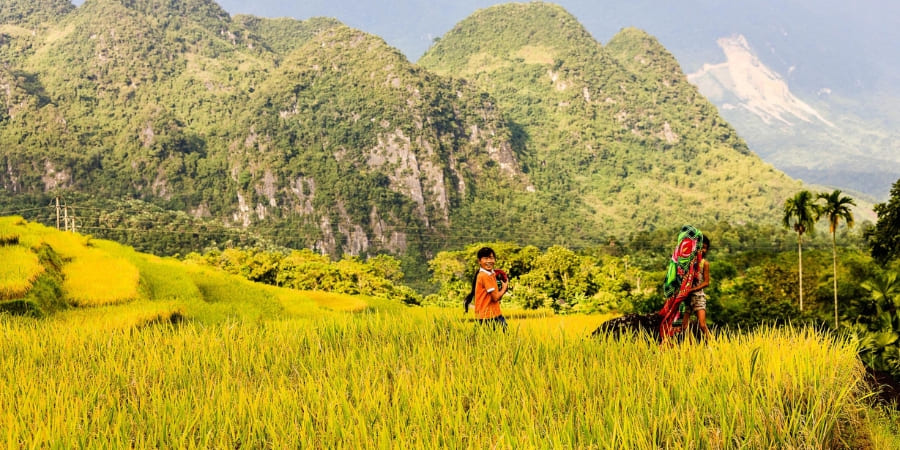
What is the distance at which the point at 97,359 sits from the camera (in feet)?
19.2

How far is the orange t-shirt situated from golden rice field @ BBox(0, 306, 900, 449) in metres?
0.98

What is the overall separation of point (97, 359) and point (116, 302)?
666cm

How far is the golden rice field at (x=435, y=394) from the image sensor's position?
3277mm

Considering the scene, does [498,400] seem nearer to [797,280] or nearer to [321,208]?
[797,280]

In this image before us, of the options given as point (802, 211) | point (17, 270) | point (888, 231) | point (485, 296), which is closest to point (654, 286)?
point (802, 211)

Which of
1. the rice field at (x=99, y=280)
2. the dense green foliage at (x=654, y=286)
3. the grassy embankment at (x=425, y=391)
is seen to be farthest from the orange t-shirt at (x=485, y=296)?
the dense green foliage at (x=654, y=286)

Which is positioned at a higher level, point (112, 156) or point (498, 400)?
point (112, 156)

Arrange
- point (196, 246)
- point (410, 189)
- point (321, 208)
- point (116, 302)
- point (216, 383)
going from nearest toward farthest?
point (216, 383) < point (116, 302) < point (196, 246) < point (321, 208) < point (410, 189)

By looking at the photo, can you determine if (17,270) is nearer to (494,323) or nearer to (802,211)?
(494,323)

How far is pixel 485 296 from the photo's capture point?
24.3 ft

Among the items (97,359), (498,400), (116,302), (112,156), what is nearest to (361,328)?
(97,359)

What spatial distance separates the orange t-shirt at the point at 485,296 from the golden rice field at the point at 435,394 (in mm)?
979

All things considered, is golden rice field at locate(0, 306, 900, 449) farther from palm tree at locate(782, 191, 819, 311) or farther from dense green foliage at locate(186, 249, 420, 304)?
palm tree at locate(782, 191, 819, 311)

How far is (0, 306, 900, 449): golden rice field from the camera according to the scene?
328 centimetres
